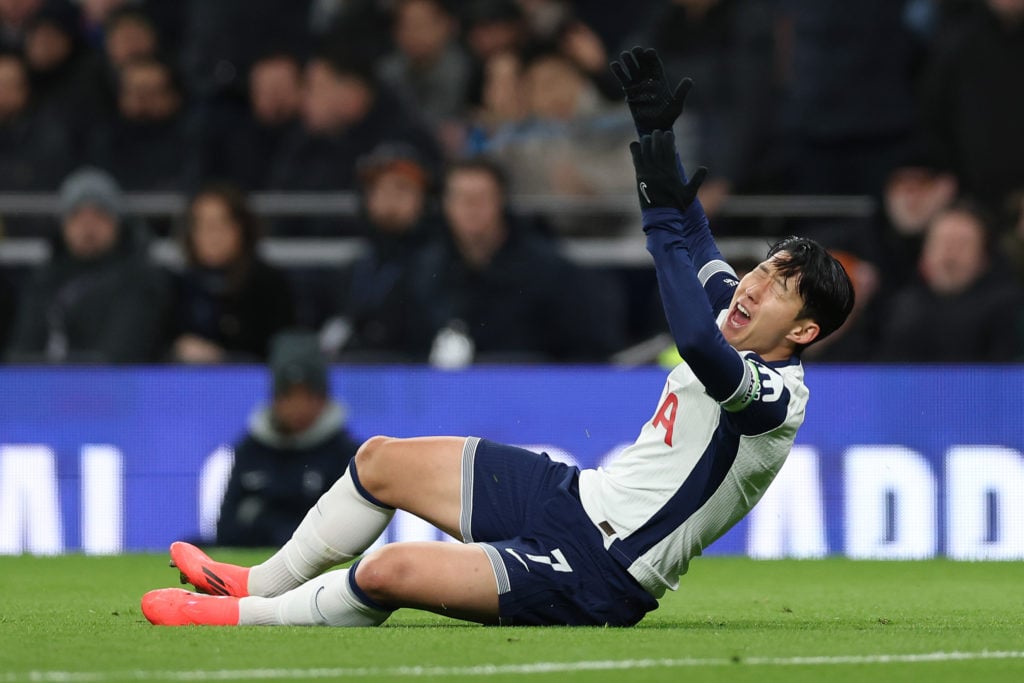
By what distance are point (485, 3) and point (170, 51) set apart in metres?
2.63

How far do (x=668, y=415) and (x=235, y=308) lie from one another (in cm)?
595

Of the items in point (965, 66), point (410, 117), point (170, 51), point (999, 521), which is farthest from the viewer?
point (170, 51)

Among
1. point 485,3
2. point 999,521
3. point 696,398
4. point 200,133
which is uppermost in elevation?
point 485,3

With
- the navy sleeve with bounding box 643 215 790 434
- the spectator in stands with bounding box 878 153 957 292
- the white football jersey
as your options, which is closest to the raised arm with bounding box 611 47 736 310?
the navy sleeve with bounding box 643 215 790 434

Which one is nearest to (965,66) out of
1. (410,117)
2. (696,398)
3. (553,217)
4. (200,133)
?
(553,217)

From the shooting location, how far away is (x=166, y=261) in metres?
12.9

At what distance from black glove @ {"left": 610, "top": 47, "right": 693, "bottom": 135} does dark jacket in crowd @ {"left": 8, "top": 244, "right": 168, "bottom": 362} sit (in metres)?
6.02

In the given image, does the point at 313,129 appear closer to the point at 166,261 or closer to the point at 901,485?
the point at 166,261

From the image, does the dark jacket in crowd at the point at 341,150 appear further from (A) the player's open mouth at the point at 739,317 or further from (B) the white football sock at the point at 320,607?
(B) the white football sock at the point at 320,607

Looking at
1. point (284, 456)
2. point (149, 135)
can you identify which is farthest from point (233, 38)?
point (284, 456)

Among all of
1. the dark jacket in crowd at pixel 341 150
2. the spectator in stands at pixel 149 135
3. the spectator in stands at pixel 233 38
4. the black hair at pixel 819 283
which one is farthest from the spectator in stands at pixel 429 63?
the black hair at pixel 819 283

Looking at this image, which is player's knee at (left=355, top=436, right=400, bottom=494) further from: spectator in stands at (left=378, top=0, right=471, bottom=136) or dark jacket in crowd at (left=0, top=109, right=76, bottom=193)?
dark jacket in crowd at (left=0, top=109, right=76, bottom=193)

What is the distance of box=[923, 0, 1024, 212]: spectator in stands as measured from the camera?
1252 centimetres

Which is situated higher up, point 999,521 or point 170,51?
point 170,51
